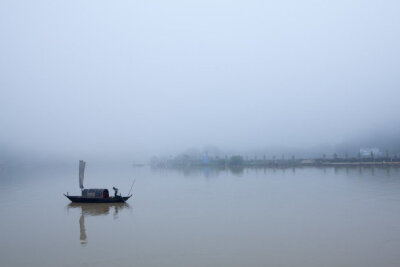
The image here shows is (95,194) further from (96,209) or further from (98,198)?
(96,209)

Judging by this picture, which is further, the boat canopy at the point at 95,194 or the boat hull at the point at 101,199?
the boat canopy at the point at 95,194

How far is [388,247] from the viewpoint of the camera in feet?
43.0

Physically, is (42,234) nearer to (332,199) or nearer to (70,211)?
(70,211)

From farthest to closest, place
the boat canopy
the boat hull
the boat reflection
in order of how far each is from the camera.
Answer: the boat canopy
the boat hull
the boat reflection

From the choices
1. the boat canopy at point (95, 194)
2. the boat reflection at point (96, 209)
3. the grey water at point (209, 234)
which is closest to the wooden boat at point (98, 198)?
the boat canopy at point (95, 194)

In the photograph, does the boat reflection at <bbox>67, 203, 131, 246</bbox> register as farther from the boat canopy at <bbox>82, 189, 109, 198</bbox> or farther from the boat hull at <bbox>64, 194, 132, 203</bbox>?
the boat canopy at <bbox>82, 189, 109, 198</bbox>

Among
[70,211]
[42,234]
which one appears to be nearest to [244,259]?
[42,234]

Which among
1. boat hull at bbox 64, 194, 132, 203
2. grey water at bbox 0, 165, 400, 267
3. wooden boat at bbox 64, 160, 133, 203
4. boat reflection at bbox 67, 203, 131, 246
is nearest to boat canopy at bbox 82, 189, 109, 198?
wooden boat at bbox 64, 160, 133, 203

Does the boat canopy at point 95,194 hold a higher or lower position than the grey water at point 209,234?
higher

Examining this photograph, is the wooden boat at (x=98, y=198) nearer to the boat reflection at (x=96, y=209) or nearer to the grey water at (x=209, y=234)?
the boat reflection at (x=96, y=209)

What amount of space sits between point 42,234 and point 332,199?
22993mm

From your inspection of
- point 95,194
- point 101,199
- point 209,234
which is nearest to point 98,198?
point 101,199

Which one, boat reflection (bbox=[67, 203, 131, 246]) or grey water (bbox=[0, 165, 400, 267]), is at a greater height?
grey water (bbox=[0, 165, 400, 267])

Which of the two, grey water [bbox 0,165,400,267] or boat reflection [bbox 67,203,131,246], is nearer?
grey water [bbox 0,165,400,267]
